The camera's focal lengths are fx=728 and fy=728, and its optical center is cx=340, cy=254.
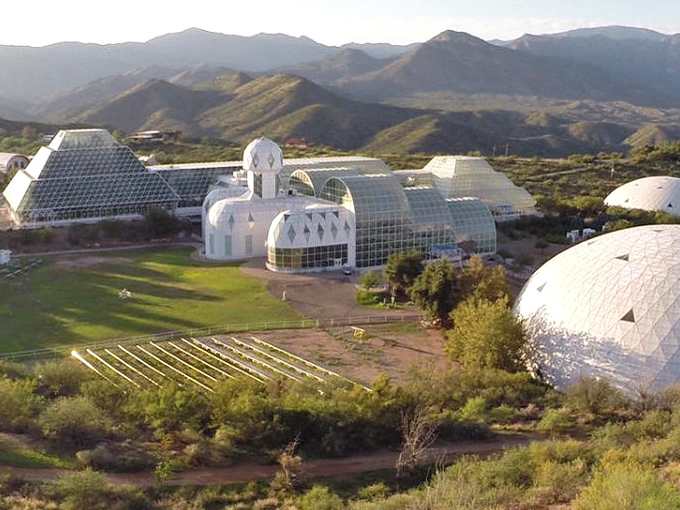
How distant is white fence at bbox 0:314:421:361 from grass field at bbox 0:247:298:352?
101 centimetres

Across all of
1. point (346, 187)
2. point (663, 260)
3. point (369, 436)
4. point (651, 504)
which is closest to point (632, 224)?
point (346, 187)

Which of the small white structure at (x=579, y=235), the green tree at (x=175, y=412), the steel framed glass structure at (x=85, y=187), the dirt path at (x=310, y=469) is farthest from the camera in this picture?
the steel framed glass structure at (x=85, y=187)

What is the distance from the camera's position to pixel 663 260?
38.7m

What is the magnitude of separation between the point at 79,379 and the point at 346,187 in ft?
121

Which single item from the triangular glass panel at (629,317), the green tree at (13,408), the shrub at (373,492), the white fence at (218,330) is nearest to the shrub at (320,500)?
the shrub at (373,492)

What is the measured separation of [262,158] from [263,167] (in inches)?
36.1

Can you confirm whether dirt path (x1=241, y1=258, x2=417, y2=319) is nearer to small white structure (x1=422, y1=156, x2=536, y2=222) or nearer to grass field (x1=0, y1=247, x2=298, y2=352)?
grass field (x1=0, y1=247, x2=298, y2=352)

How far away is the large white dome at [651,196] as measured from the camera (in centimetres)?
8650

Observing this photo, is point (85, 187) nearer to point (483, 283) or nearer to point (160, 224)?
point (160, 224)

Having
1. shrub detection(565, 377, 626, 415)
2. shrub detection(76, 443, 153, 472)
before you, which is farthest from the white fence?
shrub detection(565, 377, 626, 415)

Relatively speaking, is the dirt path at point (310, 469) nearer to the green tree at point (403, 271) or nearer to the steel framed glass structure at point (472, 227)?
the green tree at point (403, 271)

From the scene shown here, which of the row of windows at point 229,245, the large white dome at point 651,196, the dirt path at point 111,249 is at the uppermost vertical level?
the large white dome at point 651,196

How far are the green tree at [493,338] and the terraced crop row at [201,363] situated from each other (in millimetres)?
6985

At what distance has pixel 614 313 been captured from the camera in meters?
37.1
